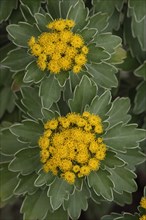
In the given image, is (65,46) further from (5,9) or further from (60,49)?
(5,9)

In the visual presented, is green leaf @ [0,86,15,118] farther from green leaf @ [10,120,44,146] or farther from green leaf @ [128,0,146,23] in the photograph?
green leaf @ [128,0,146,23]

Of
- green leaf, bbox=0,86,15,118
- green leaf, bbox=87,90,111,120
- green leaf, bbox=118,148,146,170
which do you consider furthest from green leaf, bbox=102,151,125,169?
green leaf, bbox=0,86,15,118

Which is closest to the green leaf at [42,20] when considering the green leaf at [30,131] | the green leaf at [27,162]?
the green leaf at [30,131]

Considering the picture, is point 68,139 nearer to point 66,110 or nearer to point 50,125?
point 50,125

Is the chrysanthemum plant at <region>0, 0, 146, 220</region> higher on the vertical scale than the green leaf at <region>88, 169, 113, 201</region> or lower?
higher

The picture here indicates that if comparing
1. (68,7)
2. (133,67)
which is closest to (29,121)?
(68,7)
